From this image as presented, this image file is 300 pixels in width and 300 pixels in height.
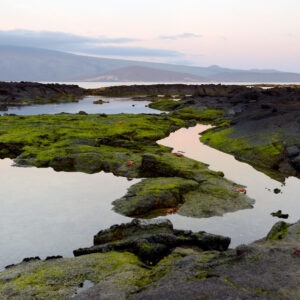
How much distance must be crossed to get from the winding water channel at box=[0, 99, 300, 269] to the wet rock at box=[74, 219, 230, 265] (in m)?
1.36

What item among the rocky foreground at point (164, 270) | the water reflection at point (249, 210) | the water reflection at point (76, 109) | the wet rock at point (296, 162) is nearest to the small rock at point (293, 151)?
the wet rock at point (296, 162)

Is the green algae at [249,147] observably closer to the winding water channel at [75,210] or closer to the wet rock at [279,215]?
the winding water channel at [75,210]

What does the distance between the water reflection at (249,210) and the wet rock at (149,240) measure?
1968 mm

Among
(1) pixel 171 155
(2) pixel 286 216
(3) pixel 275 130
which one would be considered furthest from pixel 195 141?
(2) pixel 286 216

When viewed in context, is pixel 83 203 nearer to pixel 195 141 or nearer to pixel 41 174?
pixel 41 174

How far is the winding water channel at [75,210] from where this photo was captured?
49.5 feet

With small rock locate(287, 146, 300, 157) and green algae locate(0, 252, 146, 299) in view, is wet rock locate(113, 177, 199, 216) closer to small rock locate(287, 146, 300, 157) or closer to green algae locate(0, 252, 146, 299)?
green algae locate(0, 252, 146, 299)

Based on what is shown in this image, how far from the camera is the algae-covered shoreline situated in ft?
32.2

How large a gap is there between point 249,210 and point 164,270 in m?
9.96

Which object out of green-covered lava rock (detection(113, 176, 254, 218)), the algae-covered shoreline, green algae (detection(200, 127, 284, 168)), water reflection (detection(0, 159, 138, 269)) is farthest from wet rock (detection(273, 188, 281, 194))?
water reflection (detection(0, 159, 138, 269))

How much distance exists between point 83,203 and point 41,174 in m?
8.64

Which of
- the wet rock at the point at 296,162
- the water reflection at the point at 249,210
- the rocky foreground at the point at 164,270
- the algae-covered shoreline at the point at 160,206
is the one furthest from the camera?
the wet rock at the point at 296,162

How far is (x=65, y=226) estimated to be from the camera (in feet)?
54.1

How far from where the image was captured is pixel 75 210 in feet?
61.5
